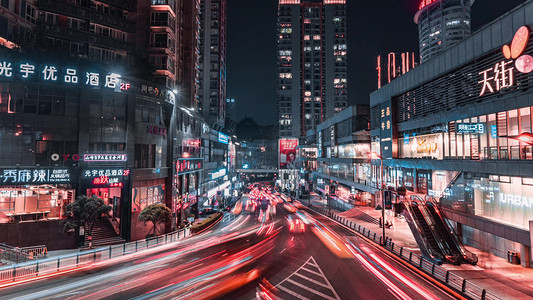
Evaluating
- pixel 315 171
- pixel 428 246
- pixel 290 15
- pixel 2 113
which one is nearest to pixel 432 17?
pixel 290 15

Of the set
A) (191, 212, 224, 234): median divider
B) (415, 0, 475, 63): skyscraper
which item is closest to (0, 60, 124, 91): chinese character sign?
(191, 212, 224, 234): median divider

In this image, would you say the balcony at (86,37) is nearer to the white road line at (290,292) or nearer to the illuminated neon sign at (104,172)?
the illuminated neon sign at (104,172)

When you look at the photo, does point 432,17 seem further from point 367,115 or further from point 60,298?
point 60,298

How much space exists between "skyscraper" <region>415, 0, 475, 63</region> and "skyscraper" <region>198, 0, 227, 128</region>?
12416 cm

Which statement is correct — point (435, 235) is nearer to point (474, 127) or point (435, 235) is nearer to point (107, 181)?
point (474, 127)

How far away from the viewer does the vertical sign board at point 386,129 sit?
47344mm

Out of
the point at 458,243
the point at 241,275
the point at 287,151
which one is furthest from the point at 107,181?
the point at 287,151

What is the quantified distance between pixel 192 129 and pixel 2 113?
28250mm

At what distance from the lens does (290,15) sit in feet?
462

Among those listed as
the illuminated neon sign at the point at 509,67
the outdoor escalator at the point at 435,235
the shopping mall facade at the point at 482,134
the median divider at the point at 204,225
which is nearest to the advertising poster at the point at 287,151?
the median divider at the point at 204,225

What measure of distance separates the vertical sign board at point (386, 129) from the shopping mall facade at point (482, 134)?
5930 millimetres

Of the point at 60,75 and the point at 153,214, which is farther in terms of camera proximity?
the point at 153,214

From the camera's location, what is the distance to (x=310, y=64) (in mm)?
140500

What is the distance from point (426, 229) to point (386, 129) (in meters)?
25.2
